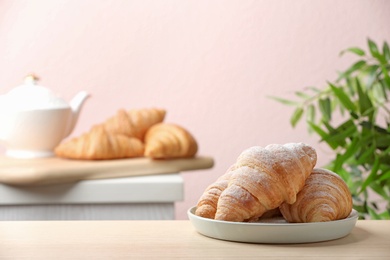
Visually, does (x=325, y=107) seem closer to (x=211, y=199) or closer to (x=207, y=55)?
(x=207, y=55)

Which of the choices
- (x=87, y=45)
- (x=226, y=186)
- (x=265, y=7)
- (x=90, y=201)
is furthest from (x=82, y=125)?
(x=226, y=186)

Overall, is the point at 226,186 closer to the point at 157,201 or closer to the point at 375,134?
the point at 375,134

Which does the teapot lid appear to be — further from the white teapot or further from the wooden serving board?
the wooden serving board

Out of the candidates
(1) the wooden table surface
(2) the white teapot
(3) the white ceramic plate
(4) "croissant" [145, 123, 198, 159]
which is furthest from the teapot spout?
(3) the white ceramic plate

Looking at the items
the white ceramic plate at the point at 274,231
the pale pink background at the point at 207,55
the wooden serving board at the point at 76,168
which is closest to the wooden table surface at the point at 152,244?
the white ceramic plate at the point at 274,231

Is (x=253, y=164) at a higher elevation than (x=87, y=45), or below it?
below

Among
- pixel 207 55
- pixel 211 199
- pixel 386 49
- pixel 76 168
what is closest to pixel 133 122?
pixel 76 168

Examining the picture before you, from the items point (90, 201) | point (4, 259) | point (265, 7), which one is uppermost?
point (265, 7)
